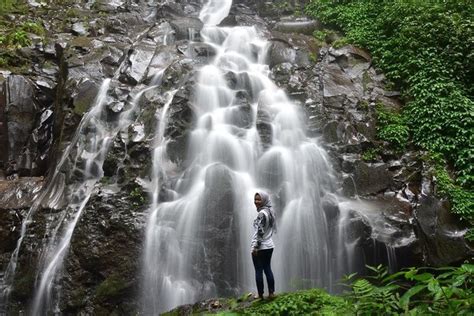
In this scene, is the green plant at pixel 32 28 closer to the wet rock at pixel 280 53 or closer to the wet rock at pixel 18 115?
the wet rock at pixel 18 115

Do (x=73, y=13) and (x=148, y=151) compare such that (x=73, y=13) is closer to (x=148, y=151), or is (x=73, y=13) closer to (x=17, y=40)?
(x=17, y=40)

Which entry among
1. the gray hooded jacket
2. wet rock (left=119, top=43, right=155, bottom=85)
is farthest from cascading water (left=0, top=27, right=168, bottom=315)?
the gray hooded jacket

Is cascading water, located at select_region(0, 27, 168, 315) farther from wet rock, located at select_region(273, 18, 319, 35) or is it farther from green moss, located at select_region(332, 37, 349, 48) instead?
wet rock, located at select_region(273, 18, 319, 35)

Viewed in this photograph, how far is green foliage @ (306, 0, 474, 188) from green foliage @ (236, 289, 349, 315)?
5586 millimetres

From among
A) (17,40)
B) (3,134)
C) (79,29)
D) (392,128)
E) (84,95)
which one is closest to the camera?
(392,128)

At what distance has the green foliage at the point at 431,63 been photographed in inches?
403

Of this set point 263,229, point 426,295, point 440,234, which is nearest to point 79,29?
point 263,229

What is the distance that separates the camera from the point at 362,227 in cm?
843

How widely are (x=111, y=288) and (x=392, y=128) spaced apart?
809 cm

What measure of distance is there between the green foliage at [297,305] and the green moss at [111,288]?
12.2 ft

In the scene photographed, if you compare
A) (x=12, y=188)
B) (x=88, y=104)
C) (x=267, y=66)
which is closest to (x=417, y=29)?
(x=267, y=66)

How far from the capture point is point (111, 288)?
8.44 meters

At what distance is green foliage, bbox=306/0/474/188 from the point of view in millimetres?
10227

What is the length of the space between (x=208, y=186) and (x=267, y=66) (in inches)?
256
